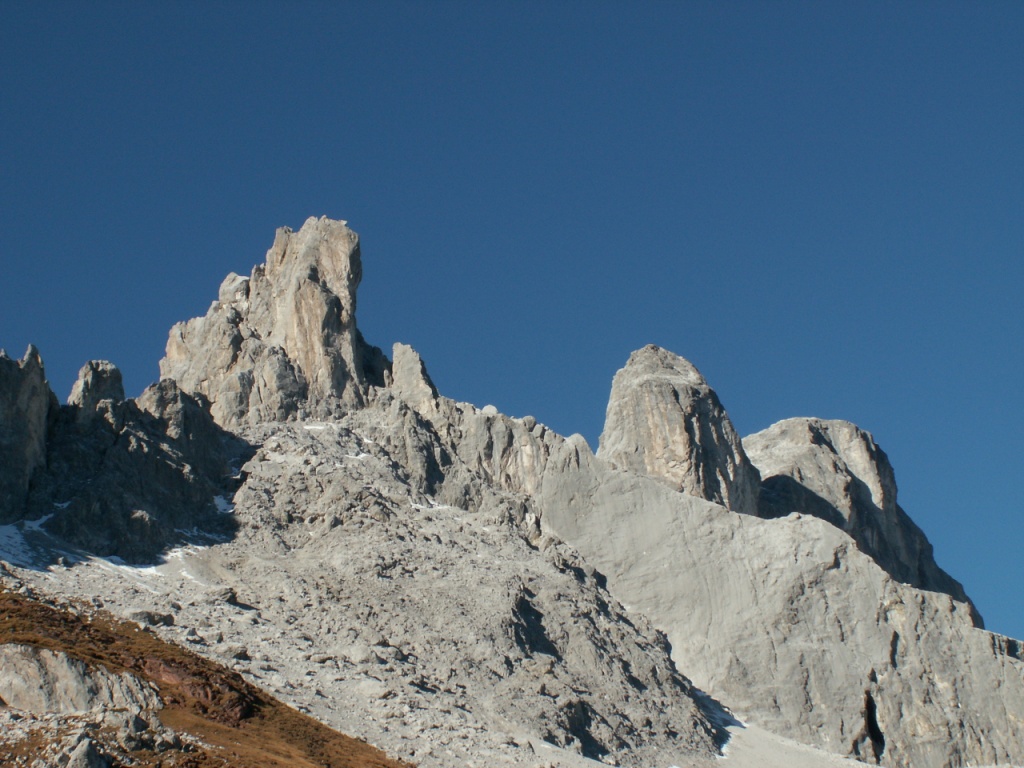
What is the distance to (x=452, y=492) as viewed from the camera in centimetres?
10862

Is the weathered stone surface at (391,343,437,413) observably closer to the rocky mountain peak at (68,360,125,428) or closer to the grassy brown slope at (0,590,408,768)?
the rocky mountain peak at (68,360,125,428)

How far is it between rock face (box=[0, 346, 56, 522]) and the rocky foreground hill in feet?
0.58

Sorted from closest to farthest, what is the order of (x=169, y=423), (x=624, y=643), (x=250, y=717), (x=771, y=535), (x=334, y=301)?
1. (x=250, y=717)
2. (x=624, y=643)
3. (x=169, y=423)
4. (x=771, y=535)
5. (x=334, y=301)

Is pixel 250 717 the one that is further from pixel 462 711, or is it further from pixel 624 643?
pixel 624 643

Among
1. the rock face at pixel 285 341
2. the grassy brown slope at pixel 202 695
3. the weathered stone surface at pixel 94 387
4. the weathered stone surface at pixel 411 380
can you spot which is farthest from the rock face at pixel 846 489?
the grassy brown slope at pixel 202 695

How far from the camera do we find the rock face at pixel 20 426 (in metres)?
90.4

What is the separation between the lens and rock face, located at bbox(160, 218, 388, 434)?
11400 cm

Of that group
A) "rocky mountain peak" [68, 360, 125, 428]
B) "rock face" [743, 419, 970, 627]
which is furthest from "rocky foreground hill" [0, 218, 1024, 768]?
"rock face" [743, 419, 970, 627]

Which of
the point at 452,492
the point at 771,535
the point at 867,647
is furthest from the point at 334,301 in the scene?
the point at 867,647

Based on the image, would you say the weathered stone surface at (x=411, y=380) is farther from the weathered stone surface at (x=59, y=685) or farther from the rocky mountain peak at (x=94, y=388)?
the weathered stone surface at (x=59, y=685)

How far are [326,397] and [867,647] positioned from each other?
139 feet

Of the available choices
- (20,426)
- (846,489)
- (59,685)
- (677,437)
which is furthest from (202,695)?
(846,489)

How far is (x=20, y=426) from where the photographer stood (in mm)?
92875

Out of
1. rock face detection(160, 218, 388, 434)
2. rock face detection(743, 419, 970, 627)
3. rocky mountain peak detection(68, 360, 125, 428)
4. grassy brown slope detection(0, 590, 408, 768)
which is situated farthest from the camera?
rock face detection(743, 419, 970, 627)
